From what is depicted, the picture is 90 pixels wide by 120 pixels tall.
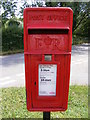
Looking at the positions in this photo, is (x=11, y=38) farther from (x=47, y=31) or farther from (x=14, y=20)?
(x=47, y=31)

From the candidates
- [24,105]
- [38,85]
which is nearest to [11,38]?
[24,105]

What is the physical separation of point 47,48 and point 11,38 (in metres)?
13.8

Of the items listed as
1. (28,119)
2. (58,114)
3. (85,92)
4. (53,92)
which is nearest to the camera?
(53,92)

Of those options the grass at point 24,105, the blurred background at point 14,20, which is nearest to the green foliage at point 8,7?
the blurred background at point 14,20

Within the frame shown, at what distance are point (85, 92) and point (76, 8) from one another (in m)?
14.9

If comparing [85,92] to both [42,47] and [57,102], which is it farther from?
[42,47]

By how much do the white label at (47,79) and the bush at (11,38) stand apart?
1270cm

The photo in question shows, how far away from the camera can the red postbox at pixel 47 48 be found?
165 cm

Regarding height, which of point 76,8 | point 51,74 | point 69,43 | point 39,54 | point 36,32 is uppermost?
point 76,8

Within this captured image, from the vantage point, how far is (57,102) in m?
1.80

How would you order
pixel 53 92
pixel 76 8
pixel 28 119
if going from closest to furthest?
pixel 53 92 → pixel 28 119 → pixel 76 8

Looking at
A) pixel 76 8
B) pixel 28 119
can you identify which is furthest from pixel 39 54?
pixel 76 8

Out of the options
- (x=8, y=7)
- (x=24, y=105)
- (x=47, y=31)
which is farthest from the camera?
(x=8, y=7)

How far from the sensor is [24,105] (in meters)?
3.11
